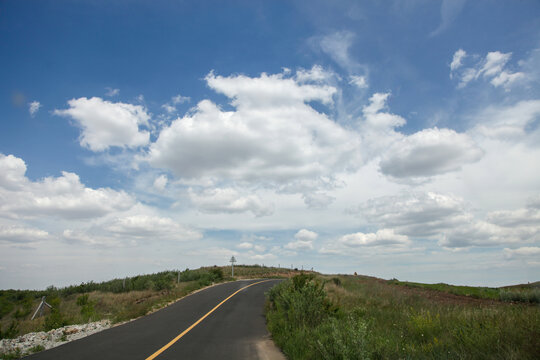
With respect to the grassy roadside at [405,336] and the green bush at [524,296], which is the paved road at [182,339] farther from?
the green bush at [524,296]

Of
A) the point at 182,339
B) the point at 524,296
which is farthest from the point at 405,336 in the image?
the point at 524,296

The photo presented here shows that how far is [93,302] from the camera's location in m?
23.8

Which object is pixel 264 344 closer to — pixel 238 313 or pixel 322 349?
pixel 322 349

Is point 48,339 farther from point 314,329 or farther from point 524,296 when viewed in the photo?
point 524,296

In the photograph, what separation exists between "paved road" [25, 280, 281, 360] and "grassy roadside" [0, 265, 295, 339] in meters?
2.85

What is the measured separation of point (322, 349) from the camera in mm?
6508

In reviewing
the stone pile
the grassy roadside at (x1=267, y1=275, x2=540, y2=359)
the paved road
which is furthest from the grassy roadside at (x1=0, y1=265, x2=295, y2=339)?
the grassy roadside at (x1=267, y1=275, x2=540, y2=359)

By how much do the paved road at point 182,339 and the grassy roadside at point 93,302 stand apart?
285 centimetres

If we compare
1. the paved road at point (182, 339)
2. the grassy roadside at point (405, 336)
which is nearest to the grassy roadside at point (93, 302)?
the paved road at point (182, 339)

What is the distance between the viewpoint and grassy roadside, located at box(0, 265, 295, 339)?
15.6 metres

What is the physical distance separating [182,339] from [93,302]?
17677 mm

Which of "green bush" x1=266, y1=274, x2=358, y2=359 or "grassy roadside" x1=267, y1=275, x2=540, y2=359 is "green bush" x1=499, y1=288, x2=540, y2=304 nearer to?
"grassy roadside" x1=267, y1=275, x2=540, y2=359

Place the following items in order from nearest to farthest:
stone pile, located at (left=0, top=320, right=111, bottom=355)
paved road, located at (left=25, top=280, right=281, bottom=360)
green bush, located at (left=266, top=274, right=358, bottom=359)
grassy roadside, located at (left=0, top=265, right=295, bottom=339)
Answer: green bush, located at (left=266, top=274, right=358, bottom=359)
paved road, located at (left=25, top=280, right=281, bottom=360)
stone pile, located at (left=0, top=320, right=111, bottom=355)
grassy roadside, located at (left=0, top=265, right=295, bottom=339)

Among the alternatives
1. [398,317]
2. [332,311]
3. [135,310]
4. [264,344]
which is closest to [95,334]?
[135,310]
